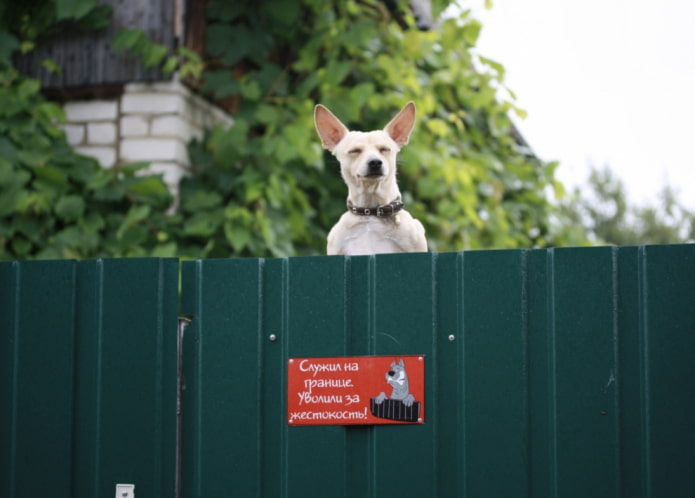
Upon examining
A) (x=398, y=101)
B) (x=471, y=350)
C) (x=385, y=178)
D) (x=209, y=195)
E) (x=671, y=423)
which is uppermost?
(x=398, y=101)

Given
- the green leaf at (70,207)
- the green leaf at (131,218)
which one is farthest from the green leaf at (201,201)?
the green leaf at (70,207)

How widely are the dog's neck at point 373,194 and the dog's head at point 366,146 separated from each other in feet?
0.08

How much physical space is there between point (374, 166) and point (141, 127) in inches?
148

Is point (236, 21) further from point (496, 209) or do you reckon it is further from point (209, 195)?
point (496, 209)

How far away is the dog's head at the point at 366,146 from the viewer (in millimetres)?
2564

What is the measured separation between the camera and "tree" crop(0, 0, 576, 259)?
524 cm

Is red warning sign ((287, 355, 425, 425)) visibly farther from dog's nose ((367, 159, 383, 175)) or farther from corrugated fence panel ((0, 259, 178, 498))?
dog's nose ((367, 159, 383, 175))

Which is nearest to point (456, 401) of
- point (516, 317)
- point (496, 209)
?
point (516, 317)

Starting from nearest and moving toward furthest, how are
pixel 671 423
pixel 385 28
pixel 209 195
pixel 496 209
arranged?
pixel 671 423, pixel 209 195, pixel 385 28, pixel 496 209

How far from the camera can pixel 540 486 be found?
237 cm

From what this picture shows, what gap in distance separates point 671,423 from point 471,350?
65cm

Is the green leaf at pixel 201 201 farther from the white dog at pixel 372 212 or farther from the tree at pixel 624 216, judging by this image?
the tree at pixel 624 216

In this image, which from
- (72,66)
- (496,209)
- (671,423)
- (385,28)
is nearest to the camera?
(671,423)

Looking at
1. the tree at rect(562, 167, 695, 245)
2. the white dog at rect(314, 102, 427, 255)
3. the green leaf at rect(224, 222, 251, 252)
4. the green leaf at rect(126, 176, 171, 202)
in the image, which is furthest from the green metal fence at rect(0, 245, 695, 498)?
the tree at rect(562, 167, 695, 245)
